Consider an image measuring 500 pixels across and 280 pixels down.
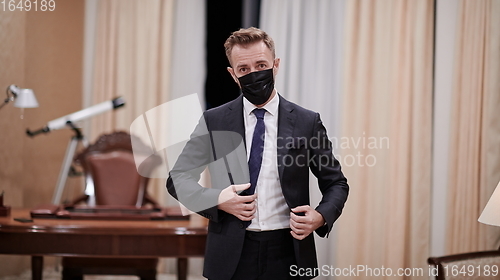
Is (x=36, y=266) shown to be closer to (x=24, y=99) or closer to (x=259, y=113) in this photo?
(x=24, y=99)

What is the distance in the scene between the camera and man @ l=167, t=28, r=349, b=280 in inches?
60.8

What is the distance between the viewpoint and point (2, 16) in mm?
3785

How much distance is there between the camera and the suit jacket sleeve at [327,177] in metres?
1.53

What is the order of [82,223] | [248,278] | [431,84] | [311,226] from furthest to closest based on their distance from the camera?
[431,84]
[82,223]
[248,278]
[311,226]

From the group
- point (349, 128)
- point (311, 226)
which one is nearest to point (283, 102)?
point (311, 226)

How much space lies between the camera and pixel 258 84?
156cm

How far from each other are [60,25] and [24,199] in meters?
1.48

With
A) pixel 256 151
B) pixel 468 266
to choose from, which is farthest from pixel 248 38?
A: pixel 468 266

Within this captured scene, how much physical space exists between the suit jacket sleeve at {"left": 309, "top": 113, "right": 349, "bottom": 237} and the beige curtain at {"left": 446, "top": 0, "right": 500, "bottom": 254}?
6.04 ft

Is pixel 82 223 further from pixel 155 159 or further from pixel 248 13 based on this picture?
pixel 248 13

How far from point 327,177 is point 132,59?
318cm

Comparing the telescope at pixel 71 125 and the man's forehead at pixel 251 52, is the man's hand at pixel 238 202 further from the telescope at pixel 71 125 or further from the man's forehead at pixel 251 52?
the telescope at pixel 71 125

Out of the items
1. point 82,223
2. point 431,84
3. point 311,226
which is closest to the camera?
point 311,226

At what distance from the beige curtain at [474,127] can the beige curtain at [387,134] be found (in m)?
0.18
